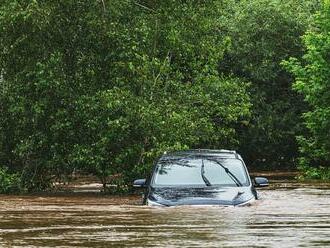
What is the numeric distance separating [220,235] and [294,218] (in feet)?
9.06

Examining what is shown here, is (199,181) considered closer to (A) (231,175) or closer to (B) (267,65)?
(A) (231,175)

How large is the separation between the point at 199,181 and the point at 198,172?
0.91 feet

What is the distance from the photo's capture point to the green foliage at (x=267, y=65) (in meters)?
42.1

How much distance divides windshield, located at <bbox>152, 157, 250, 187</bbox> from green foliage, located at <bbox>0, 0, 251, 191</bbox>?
4877mm

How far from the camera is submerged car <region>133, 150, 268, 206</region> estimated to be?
1265 centimetres

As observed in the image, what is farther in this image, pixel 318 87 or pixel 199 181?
pixel 318 87

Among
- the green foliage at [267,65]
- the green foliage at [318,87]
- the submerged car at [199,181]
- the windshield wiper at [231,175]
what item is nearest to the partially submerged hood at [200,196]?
the submerged car at [199,181]

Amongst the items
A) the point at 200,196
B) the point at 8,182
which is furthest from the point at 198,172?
the point at 8,182

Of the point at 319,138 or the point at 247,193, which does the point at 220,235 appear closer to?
the point at 247,193

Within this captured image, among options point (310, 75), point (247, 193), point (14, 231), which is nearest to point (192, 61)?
point (247, 193)

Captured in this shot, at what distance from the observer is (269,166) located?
44.1 metres

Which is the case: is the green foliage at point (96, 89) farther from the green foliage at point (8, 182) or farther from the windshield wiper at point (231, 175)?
the windshield wiper at point (231, 175)

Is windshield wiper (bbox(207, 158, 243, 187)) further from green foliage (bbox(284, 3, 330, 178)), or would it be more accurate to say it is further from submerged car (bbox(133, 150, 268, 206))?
green foliage (bbox(284, 3, 330, 178))

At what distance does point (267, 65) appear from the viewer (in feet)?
139
